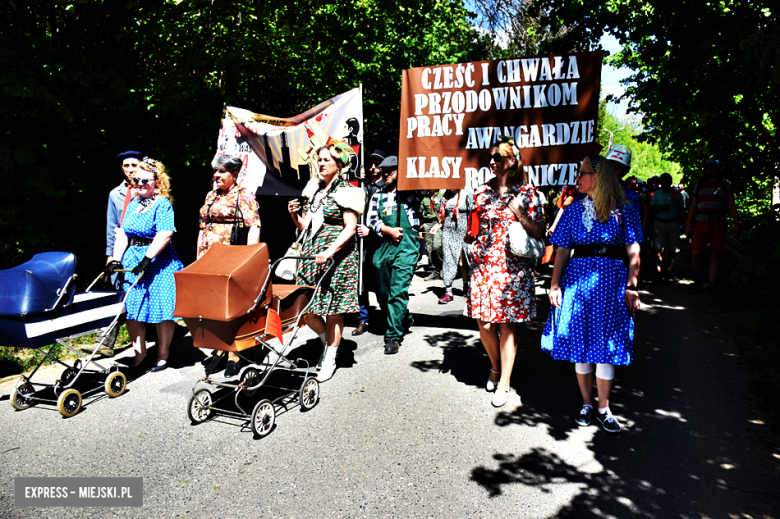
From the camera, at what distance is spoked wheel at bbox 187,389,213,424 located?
425 centimetres

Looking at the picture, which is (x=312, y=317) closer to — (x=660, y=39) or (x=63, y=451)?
(x=63, y=451)

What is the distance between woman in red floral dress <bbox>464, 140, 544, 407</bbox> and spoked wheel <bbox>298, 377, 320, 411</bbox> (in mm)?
1416

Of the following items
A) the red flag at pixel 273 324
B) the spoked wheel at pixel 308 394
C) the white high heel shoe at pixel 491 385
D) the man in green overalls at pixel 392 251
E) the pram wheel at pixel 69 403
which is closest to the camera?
the red flag at pixel 273 324

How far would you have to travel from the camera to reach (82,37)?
8.12m

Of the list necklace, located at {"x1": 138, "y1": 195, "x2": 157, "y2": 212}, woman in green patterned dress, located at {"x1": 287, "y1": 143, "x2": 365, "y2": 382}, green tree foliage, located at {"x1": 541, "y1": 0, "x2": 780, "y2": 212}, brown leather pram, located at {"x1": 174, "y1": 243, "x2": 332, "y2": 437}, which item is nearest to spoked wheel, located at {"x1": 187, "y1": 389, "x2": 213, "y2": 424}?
brown leather pram, located at {"x1": 174, "y1": 243, "x2": 332, "y2": 437}

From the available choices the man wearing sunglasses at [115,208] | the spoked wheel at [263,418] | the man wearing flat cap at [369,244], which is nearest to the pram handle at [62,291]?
the spoked wheel at [263,418]

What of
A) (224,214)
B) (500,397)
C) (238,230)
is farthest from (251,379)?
(500,397)

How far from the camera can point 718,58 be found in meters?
5.85

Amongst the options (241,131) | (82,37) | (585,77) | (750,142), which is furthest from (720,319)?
(82,37)

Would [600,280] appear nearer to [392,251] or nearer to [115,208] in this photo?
[392,251]

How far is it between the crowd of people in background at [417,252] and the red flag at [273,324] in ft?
2.32

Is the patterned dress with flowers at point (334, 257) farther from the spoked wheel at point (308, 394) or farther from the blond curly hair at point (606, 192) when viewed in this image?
the blond curly hair at point (606, 192)

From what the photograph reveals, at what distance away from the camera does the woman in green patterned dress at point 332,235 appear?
194 inches

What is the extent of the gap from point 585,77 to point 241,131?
480 centimetres
